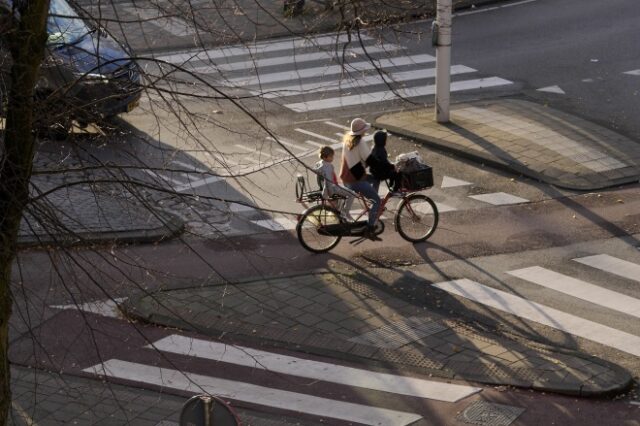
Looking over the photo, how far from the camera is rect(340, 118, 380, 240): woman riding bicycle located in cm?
1391

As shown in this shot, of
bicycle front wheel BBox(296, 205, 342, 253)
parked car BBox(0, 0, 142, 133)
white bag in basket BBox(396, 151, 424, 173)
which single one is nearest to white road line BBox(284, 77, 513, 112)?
white bag in basket BBox(396, 151, 424, 173)

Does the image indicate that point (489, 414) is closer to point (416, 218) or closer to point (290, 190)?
point (416, 218)

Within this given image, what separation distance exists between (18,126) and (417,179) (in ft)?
24.7

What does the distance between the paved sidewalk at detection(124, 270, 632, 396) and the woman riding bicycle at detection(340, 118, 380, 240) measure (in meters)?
0.83

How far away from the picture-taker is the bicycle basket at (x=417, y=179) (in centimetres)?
1415

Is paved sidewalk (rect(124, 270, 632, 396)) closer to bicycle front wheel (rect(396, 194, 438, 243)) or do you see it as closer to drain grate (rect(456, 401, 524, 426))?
drain grate (rect(456, 401, 524, 426))

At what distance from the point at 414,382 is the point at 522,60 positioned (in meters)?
13.1

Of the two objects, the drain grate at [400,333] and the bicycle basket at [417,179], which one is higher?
the bicycle basket at [417,179]

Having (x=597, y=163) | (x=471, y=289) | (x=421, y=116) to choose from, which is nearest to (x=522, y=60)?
(x=421, y=116)

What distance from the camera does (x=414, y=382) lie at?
435 inches

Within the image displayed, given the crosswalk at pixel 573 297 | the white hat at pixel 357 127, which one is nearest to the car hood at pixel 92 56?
the white hat at pixel 357 127

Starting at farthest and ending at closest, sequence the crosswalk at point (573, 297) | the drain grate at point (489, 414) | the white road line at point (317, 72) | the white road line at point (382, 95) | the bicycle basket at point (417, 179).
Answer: the white road line at point (317, 72) < the white road line at point (382, 95) < the bicycle basket at point (417, 179) < the crosswalk at point (573, 297) < the drain grate at point (489, 414)

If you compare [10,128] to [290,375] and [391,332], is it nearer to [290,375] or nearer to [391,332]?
[290,375]

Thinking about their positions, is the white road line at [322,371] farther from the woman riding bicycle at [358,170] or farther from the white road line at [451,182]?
→ the white road line at [451,182]
